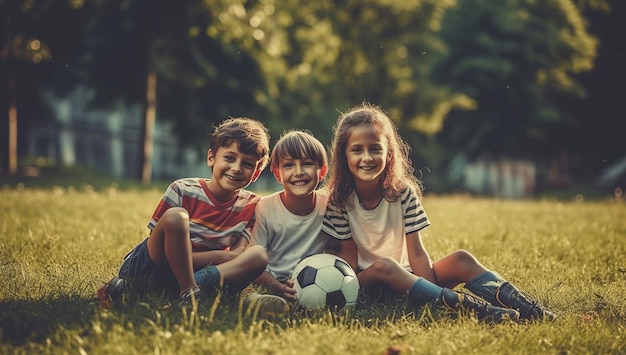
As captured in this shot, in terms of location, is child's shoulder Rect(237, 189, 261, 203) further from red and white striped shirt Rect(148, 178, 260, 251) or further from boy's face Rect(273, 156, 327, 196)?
boy's face Rect(273, 156, 327, 196)

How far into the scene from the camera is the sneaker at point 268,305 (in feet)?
13.5

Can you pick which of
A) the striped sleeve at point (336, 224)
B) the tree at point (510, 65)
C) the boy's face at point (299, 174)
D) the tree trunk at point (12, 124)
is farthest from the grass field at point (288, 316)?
the tree at point (510, 65)

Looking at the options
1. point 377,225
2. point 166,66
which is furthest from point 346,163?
point 166,66

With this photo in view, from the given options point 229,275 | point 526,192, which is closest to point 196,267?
point 229,275

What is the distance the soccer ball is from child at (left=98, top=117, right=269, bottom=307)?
0.31m

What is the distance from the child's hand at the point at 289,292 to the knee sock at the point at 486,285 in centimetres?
125

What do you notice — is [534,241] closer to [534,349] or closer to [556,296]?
[556,296]

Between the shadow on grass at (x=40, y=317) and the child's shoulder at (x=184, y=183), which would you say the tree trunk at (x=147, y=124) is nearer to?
the child's shoulder at (x=184, y=183)

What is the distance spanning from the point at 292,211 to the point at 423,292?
1.20 m

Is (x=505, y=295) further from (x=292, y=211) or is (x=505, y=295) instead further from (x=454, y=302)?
(x=292, y=211)

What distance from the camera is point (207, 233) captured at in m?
4.77

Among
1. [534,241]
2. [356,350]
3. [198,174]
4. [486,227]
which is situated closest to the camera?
[356,350]

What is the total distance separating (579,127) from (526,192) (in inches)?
168

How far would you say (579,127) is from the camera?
34.2 meters
